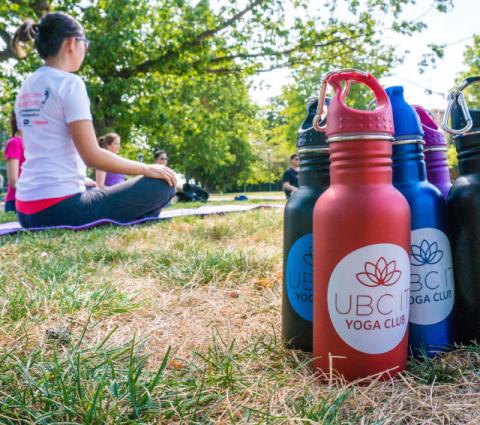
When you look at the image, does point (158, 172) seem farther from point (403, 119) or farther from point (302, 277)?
point (403, 119)

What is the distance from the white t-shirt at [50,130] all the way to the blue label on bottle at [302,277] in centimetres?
267

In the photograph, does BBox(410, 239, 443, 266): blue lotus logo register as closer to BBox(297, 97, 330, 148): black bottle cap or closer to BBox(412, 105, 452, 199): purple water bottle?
BBox(412, 105, 452, 199): purple water bottle

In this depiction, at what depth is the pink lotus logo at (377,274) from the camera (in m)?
1.00

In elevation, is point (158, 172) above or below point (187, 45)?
below

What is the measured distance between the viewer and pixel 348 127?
101cm

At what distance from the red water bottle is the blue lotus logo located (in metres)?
0.09

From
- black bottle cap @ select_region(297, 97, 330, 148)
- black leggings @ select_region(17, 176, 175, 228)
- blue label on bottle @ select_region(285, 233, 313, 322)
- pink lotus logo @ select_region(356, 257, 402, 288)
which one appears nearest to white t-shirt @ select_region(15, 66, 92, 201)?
black leggings @ select_region(17, 176, 175, 228)

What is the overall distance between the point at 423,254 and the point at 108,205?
3170 millimetres

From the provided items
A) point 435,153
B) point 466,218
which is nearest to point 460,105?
A: point 435,153

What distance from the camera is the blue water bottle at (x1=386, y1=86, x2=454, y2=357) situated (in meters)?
1.12

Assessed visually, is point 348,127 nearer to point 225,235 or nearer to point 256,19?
point 225,235

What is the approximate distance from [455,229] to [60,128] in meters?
3.10

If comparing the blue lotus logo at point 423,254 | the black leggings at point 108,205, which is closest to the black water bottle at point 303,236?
the blue lotus logo at point 423,254

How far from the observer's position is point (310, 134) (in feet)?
3.88
